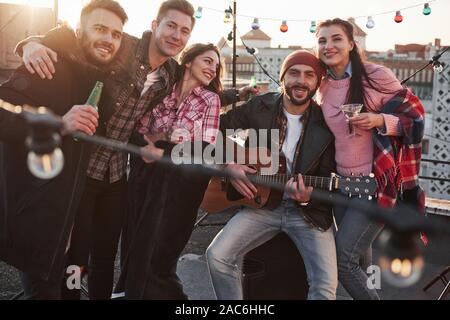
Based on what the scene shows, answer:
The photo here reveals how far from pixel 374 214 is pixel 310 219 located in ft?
6.60

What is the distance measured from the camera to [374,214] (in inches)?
43.3

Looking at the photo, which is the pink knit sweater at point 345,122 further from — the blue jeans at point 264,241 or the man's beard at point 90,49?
the man's beard at point 90,49

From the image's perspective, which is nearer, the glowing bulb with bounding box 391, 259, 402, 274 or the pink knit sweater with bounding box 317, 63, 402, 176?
the glowing bulb with bounding box 391, 259, 402, 274

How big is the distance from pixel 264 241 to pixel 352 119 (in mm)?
1007

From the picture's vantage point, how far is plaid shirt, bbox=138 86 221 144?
3.07 meters

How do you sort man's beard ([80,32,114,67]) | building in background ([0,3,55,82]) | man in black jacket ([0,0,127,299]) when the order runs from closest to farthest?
man in black jacket ([0,0,127,299])
man's beard ([80,32,114,67])
building in background ([0,3,55,82])

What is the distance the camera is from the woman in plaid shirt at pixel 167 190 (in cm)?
297

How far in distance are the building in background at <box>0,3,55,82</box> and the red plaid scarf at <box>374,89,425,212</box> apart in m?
6.43

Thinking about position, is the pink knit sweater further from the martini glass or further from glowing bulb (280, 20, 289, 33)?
glowing bulb (280, 20, 289, 33)

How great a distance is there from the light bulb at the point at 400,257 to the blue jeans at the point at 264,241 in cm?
176

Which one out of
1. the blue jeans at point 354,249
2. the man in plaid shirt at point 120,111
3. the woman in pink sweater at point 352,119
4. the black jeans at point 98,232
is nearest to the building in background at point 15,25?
the man in plaid shirt at point 120,111

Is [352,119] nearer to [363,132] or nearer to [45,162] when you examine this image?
[363,132]

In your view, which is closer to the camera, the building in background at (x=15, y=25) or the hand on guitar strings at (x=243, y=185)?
the hand on guitar strings at (x=243, y=185)

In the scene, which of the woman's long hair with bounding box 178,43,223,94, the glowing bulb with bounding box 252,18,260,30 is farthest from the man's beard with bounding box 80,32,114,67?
the glowing bulb with bounding box 252,18,260,30
